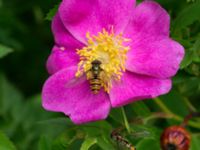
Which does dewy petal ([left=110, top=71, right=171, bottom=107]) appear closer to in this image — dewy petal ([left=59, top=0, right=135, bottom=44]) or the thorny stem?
dewy petal ([left=59, top=0, right=135, bottom=44])

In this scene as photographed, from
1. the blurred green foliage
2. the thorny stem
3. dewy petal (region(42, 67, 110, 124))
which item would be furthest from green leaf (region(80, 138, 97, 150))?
the thorny stem

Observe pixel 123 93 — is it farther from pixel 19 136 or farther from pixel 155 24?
pixel 19 136

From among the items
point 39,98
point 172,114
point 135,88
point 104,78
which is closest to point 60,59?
point 104,78

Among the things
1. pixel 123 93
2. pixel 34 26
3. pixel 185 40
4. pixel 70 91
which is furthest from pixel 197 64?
pixel 34 26

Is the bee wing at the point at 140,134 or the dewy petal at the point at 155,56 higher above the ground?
the dewy petal at the point at 155,56

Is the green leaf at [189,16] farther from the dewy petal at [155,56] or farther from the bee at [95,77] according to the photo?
the bee at [95,77]

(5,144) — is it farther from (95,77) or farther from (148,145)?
(148,145)

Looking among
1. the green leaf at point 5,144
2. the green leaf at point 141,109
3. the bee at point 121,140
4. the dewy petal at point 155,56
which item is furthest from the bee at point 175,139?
the green leaf at point 5,144
